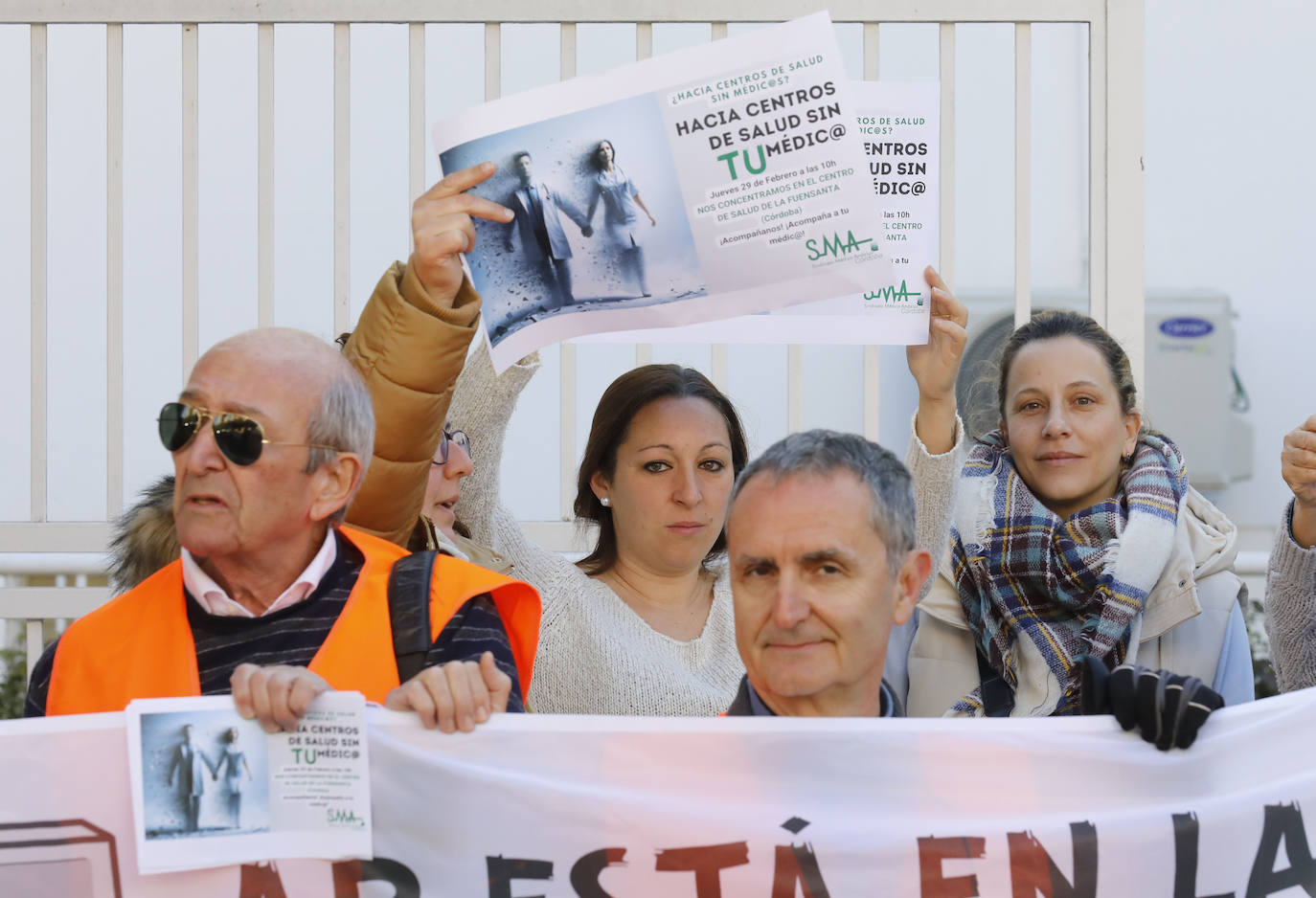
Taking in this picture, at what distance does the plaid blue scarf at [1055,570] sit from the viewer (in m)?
2.96

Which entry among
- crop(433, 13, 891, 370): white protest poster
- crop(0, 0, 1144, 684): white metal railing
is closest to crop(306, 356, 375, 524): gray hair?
crop(433, 13, 891, 370): white protest poster

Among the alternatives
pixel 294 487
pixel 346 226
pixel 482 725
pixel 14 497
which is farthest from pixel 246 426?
pixel 14 497

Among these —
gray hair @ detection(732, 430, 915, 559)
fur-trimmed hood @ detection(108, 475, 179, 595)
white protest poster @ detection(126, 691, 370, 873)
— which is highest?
gray hair @ detection(732, 430, 915, 559)

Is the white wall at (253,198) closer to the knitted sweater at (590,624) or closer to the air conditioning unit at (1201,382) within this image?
the knitted sweater at (590,624)

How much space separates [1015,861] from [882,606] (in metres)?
0.41

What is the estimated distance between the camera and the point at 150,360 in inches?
189

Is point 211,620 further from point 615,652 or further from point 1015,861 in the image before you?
point 1015,861

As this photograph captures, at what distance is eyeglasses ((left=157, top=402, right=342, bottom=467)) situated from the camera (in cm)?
216

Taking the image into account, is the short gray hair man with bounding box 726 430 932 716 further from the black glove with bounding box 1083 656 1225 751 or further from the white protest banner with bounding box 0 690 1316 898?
the black glove with bounding box 1083 656 1225 751

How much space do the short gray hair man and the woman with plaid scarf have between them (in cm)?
86

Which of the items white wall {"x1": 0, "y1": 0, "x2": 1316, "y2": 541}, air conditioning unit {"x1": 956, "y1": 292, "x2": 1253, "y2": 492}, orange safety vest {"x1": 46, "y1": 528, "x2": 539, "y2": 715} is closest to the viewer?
orange safety vest {"x1": 46, "y1": 528, "x2": 539, "y2": 715}

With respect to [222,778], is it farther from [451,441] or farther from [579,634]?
[451,441]

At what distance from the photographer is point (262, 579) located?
2.25 m

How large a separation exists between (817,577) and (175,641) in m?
0.98
